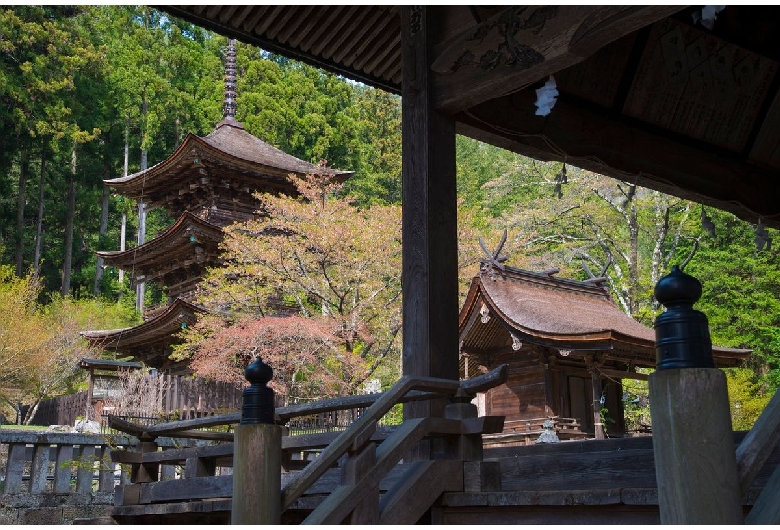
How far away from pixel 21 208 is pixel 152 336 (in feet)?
62.3

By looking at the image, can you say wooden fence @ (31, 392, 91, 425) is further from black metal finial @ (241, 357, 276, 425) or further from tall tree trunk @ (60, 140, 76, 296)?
black metal finial @ (241, 357, 276, 425)

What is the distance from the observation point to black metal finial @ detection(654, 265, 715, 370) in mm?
1862

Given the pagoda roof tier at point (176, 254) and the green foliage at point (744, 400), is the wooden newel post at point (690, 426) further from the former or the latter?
the pagoda roof tier at point (176, 254)

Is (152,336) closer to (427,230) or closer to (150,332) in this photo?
(150,332)

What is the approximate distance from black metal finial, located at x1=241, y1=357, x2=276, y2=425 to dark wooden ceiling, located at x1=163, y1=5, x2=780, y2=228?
2.32 meters

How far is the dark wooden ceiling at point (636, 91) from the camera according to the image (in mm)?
5746

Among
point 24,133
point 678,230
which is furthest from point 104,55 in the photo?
point 678,230

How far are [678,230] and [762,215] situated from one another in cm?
1743

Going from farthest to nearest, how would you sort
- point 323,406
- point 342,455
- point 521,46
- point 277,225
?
point 277,225 < point 323,406 < point 521,46 < point 342,455

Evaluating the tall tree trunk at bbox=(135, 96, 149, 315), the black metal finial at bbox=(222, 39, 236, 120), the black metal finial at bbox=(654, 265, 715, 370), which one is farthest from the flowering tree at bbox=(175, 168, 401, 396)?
the tall tree trunk at bbox=(135, 96, 149, 315)

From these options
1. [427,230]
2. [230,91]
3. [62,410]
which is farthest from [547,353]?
[62,410]

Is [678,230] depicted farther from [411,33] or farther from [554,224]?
[411,33]

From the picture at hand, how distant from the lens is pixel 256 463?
11.2ft

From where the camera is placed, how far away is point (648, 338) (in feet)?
45.6
